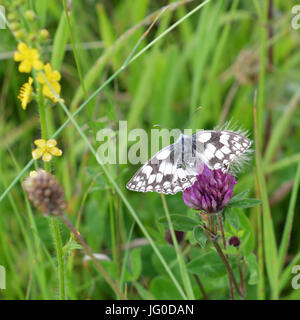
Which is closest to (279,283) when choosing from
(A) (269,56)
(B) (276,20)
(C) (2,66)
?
(A) (269,56)

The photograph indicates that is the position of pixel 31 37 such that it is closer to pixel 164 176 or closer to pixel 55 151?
pixel 55 151

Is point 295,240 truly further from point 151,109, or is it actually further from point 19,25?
point 19,25

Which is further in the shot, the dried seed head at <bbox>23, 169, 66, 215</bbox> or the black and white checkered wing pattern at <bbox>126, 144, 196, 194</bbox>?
the black and white checkered wing pattern at <bbox>126, 144, 196, 194</bbox>

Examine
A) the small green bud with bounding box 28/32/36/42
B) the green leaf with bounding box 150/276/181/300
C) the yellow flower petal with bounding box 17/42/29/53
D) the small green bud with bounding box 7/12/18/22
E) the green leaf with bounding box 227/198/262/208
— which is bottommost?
the green leaf with bounding box 150/276/181/300

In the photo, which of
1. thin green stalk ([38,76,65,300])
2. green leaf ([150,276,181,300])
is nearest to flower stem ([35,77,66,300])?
thin green stalk ([38,76,65,300])

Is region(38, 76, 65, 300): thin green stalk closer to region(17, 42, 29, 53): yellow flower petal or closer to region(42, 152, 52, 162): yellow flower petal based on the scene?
region(42, 152, 52, 162): yellow flower petal

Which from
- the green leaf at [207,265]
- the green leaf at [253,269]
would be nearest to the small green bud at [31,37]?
the green leaf at [207,265]

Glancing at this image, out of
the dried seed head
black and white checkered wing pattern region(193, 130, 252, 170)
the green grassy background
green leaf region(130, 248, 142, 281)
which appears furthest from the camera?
the green grassy background
